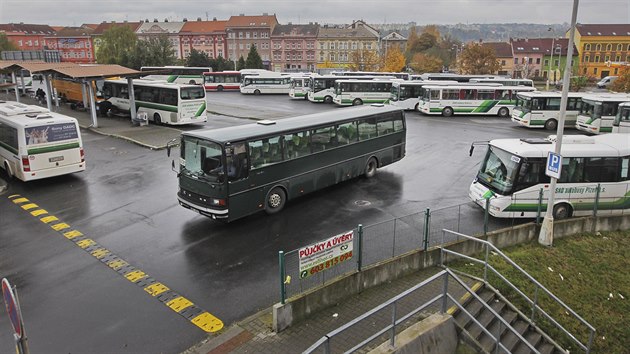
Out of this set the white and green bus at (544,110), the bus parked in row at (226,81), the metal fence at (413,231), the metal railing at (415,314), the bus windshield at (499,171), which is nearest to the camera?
the metal railing at (415,314)

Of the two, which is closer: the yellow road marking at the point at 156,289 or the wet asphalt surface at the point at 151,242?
the wet asphalt surface at the point at 151,242

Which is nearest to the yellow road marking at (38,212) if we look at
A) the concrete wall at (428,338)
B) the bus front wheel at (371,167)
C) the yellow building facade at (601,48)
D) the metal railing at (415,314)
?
the bus front wheel at (371,167)

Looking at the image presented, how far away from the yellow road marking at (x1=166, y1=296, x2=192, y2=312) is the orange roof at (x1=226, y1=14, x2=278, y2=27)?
111161 mm

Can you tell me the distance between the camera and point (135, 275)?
11180 millimetres

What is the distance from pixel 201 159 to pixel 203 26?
11382 centimetres

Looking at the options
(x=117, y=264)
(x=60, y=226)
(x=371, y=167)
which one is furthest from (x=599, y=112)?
(x=60, y=226)

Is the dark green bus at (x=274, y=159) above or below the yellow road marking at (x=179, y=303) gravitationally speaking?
above

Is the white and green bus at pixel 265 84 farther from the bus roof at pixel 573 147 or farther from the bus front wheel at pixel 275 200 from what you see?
the bus roof at pixel 573 147

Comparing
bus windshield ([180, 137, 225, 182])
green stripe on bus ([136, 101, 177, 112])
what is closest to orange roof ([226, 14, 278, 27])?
green stripe on bus ([136, 101, 177, 112])

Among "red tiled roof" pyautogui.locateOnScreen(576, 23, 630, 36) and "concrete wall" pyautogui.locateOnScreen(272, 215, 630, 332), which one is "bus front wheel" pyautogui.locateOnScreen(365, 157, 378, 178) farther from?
"red tiled roof" pyautogui.locateOnScreen(576, 23, 630, 36)

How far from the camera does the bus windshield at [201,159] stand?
44.3 feet

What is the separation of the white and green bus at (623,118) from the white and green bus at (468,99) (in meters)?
10.3

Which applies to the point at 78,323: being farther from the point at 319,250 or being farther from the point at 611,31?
the point at 611,31

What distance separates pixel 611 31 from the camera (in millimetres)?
104188
